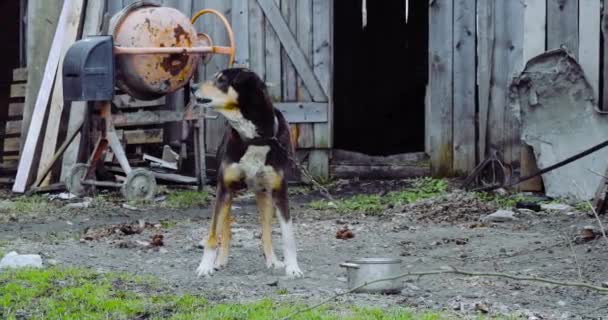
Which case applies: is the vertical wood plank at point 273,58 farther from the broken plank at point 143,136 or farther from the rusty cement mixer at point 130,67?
the broken plank at point 143,136

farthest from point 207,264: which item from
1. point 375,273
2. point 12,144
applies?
point 12,144

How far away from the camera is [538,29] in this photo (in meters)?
11.0

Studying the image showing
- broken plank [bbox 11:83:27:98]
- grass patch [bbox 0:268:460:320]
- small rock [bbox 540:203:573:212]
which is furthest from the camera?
broken plank [bbox 11:83:27:98]

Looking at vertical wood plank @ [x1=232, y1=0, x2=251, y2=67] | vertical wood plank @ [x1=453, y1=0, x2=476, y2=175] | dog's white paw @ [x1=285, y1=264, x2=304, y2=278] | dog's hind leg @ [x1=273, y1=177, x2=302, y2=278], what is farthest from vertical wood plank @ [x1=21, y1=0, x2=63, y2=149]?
dog's white paw @ [x1=285, y1=264, x2=304, y2=278]

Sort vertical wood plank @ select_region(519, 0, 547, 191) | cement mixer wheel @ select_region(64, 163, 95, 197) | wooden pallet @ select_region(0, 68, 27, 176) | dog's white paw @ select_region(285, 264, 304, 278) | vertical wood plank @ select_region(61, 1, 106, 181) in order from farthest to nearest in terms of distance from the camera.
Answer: wooden pallet @ select_region(0, 68, 27, 176), vertical wood plank @ select_region(61, 1, 106, 181), cement mixer wheel @ select_region(64, 163, 95, 197), vertical wood plank @ select_region(519, 0, 547, 191), dog's white paw @ select_region(285, 264, 304, 278)

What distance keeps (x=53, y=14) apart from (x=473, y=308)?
28.3 feet

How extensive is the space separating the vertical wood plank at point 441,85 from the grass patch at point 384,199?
35 centimetres

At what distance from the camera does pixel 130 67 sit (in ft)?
36.3

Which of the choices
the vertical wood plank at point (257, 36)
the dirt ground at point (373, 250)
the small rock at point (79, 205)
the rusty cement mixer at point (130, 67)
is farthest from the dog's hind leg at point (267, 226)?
the vertical wood plank at point (257, 36)

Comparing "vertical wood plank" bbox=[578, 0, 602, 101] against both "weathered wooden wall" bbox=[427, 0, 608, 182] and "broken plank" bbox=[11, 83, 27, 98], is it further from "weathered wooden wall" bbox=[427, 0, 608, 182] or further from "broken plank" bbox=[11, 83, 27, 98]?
"broken plank" bbox=[11, 83, 27, 98]

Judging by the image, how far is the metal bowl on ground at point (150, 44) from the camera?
11039 millimetres

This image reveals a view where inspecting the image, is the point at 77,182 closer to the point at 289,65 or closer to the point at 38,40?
the point at 38,40

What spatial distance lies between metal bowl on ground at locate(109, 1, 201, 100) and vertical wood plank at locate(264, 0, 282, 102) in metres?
1.47

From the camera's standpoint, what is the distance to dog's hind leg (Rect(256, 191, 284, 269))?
734 centimetres
